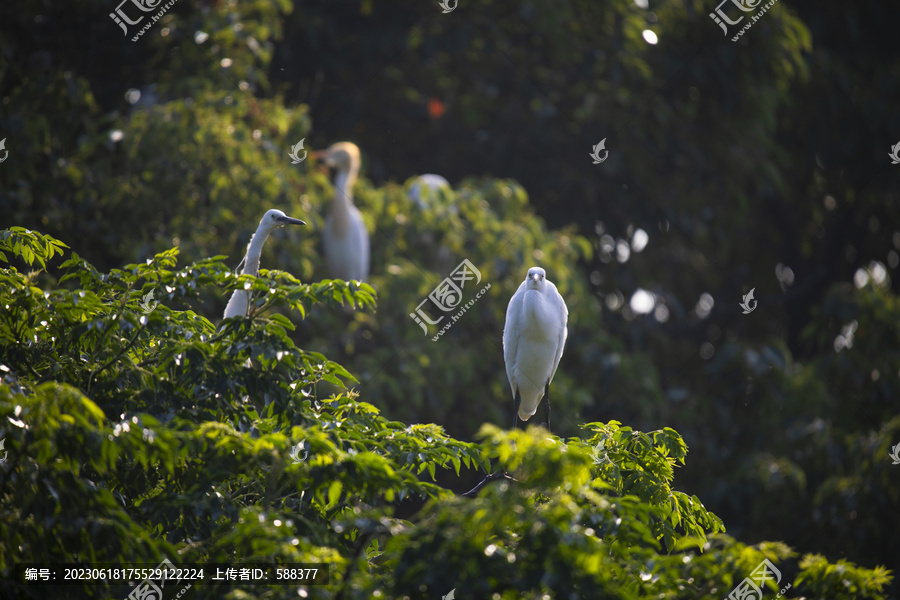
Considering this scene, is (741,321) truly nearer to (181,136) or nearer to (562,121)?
(562,121)

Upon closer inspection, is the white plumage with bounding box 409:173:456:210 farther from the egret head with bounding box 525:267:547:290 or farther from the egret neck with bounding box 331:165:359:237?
the egret head with bounding box 525:267:547:290

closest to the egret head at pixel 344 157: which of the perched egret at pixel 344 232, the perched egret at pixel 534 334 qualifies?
the perched egret at pixel 344 232

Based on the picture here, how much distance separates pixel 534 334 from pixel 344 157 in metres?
3.52

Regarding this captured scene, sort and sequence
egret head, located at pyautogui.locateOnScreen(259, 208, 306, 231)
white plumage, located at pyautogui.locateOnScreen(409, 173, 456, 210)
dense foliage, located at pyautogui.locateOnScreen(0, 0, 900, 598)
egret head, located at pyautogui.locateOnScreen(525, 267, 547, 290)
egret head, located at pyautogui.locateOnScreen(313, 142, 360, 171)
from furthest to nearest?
egret head, located at pyautogui.locateOnScreen(313, 142, 360, 171), white plumage, located at pyautogui.locateOnScreen(409, 173, 456, 210), egret head, located at pyautogui.locateOnScreen(259, 208, 306, 231), egret head, located at pyautogui.locateOnScreen(525, 267, 547, 290), dense foliage, located at pyautogui.locateOnScreen(0, 0, 900, 598)

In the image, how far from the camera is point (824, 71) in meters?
7.41

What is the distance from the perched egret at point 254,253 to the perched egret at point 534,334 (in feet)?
3.80

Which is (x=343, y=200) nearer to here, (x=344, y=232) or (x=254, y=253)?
(x=344, y=232)

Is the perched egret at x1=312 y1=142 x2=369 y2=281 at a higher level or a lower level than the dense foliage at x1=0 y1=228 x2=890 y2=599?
lower

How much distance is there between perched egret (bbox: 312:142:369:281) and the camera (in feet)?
22.6

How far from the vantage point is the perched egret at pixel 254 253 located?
3553 mm

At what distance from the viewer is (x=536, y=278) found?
140 inches

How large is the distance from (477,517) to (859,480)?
459 cm

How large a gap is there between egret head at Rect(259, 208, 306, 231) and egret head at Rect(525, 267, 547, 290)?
1156 mm

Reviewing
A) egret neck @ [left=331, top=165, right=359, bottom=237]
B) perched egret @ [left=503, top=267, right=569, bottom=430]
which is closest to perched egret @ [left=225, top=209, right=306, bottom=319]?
perched egret @ [left=503, top=267, right=569, bottom=430]
